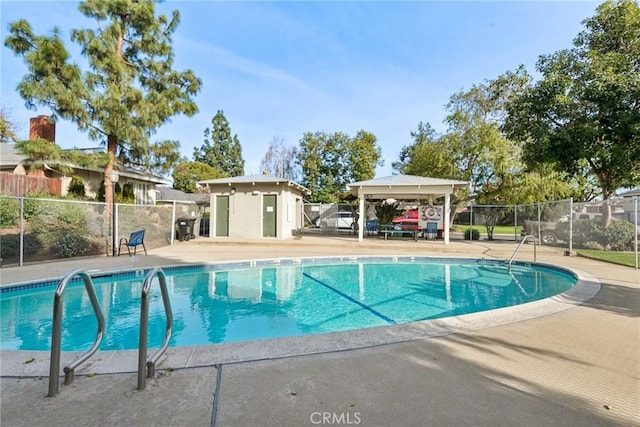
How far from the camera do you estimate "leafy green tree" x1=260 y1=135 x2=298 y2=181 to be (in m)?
35.6

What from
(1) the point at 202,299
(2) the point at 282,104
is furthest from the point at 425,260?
(2) the point at 282,104

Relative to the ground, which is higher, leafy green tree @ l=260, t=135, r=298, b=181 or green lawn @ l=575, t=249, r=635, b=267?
leafy green tree @ l=260, t=135, r=298, b=181

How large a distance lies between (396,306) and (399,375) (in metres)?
4.07

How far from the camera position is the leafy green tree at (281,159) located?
35625 mm

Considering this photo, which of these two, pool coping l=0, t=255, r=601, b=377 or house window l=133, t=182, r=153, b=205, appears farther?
house window l=133, t=182, r=153, b=205

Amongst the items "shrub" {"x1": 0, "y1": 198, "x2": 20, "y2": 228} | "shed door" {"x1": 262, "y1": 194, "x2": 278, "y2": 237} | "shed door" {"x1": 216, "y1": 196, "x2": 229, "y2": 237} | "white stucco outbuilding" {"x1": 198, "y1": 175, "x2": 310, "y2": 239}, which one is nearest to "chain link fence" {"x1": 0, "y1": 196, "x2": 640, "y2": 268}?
"shrub" {"x1": 0, "y1": 198, "x2": 20, "y2": 228}

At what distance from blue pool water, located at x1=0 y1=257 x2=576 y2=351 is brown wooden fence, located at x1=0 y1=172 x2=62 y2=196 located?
7903mm

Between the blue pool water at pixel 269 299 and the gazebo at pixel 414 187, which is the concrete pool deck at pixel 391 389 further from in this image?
the gazebo at pixel 414 187

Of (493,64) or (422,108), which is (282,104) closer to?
(422,108)

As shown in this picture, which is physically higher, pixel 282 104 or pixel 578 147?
pixel 282 104

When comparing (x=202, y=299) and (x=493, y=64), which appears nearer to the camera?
(x=202, y=299)

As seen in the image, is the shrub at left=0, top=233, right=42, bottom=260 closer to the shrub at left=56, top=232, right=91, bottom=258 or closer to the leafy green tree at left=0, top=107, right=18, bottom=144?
the shrub at left=56, top=232, right=91, bottom=258

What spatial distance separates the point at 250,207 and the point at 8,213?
30.7 feet

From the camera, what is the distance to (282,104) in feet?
86.0
